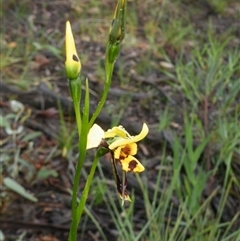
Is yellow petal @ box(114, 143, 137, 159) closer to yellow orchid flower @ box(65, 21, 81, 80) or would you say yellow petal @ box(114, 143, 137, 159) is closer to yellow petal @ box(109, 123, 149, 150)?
yellow petal @ box(109, 123, 149, 150)

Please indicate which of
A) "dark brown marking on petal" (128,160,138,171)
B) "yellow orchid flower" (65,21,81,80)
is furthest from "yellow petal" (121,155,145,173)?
"yellow orchid flower" (65,21,81,80)

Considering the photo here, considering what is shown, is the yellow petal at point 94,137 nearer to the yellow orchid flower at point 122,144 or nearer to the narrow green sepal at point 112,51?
the yellow orchid flower at point 122,144

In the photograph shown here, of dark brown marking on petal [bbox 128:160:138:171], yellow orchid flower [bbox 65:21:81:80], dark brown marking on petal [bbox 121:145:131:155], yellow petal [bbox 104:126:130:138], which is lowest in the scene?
dark brown marking on petal [bbox 128:160:138:171]

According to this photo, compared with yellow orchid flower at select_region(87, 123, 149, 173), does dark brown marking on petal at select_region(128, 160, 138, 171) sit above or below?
below

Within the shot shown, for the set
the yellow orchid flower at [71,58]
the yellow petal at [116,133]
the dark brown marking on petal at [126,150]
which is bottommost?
the dark brown marking on petal at [126,150]

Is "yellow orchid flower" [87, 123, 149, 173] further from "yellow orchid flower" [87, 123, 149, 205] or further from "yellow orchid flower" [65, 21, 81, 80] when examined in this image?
"yellow orchid flower" [65, 21, 81, 80]

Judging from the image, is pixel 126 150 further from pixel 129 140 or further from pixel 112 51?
pixel 112 51

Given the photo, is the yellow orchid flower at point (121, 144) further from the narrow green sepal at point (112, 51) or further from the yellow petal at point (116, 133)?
the narrow green sepal at point (112, 51)

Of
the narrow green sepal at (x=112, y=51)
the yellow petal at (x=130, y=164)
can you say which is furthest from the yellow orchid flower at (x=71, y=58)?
the yellow petal at (x=130, y=164)

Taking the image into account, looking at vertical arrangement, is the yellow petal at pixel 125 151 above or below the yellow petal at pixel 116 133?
below

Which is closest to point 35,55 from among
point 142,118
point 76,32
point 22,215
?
point 76,32

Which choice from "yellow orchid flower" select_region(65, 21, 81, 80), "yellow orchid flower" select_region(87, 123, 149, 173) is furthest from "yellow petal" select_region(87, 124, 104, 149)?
"yellow orchid flower" select_region(65, 21, 81, 80)
